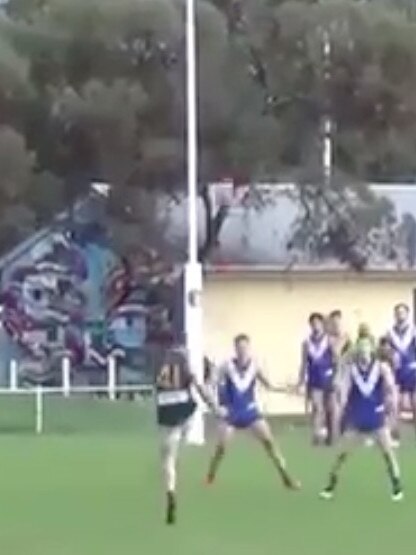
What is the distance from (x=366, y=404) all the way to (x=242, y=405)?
2197mm

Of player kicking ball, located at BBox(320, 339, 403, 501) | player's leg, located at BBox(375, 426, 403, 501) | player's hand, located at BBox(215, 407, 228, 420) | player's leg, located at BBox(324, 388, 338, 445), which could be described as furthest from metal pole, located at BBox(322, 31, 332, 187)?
player's leg, located at BBox(375, 426, 403, 501)

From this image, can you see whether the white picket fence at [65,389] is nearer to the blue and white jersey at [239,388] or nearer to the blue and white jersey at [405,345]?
the blue and white jersey at [405,345]

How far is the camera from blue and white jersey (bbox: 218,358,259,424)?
81.1ft

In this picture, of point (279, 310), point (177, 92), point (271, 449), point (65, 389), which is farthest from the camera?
point (279, 310)

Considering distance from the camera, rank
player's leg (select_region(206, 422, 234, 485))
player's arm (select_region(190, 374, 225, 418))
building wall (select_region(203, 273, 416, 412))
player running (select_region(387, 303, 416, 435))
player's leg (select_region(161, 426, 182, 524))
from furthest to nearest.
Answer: building wall (select_region(203, 273, 416, 412)), player running (select_region(387, 303, 416, 435)), player's leg (select_region(206, 422, 234, 485)), player's arm (select_region(190, 374, 225, 418)), player's leg (select_region(161, 426, 182, 524))

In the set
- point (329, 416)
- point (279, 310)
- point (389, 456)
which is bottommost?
point (389, 456)

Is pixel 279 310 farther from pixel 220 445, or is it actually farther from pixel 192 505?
pixel 192 505

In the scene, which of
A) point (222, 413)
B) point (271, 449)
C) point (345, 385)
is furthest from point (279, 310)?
point (345, 385)

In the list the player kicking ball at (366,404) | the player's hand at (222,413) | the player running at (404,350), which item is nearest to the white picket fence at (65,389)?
the player running at (404,350)

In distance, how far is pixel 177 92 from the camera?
4759 centimetres

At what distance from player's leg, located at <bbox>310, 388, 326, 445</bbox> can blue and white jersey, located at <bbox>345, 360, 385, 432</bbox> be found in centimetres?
972

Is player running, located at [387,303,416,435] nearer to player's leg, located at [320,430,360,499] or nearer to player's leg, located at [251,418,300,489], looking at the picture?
player's leg, located at [251,418,300,489]

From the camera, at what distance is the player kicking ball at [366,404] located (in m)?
22.9

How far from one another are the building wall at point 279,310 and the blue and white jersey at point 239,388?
26257 millimetres
